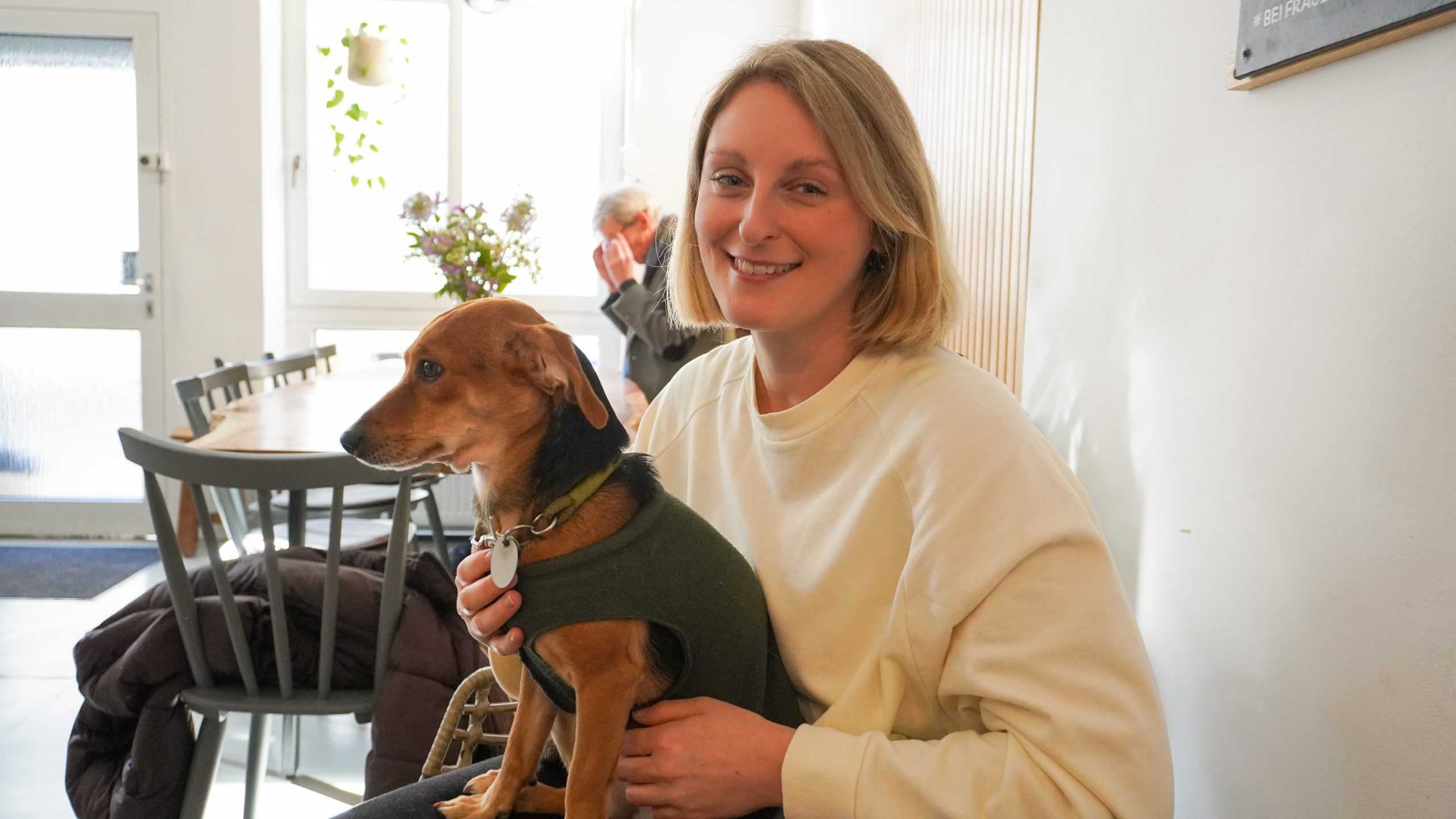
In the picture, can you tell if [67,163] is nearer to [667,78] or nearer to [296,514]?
[667,78]

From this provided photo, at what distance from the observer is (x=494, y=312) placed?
124 cm

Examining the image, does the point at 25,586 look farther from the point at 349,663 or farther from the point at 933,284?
the point at 933,284

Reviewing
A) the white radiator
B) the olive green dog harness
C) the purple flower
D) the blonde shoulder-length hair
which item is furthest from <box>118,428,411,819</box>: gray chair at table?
the white radiator

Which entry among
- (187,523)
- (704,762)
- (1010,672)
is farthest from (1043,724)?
(187,523)

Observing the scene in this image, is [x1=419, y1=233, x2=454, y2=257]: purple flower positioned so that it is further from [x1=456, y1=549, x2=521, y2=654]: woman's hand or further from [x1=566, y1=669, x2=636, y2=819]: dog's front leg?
[x1=566, y1=669, x2=636, y2=819]: dog's front leg

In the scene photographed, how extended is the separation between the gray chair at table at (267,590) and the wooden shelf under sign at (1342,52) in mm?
1476

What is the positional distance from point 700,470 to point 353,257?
5.03 meters

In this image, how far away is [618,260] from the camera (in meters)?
4.02

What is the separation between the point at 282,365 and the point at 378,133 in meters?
2.24

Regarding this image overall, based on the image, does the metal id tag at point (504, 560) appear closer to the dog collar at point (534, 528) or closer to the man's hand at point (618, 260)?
the dog collar at point (534, 528)

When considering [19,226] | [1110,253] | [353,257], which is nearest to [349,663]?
[1110,253]

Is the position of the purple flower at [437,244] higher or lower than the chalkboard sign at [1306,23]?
lower

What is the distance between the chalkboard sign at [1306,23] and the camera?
2.98ft

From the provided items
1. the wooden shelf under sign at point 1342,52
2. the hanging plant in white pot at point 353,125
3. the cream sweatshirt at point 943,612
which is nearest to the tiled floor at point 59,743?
the cream sweatshirt at point 943,612
